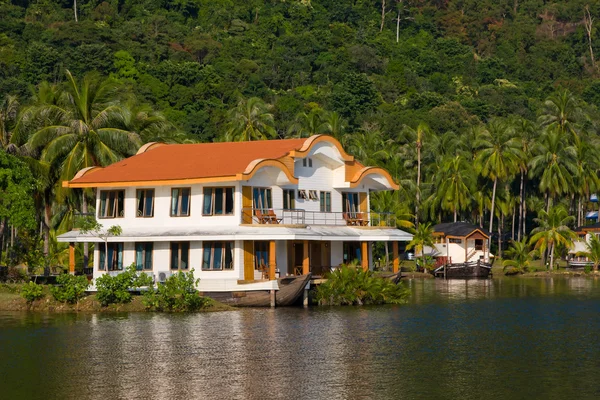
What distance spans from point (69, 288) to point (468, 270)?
41.1 m

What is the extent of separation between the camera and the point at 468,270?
81625 millimetres

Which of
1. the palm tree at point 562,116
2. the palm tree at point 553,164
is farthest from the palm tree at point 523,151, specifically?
the palm tree at point 562,116

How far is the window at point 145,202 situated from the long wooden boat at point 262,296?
19.5 ft

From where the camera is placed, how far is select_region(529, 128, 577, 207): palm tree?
95.1 metres

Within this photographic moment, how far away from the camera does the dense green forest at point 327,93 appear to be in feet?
203

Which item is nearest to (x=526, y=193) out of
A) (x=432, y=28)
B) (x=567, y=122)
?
(x=567, y=122)

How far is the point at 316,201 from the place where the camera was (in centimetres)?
5616

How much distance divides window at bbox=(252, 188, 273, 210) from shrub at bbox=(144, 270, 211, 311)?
5.93 m

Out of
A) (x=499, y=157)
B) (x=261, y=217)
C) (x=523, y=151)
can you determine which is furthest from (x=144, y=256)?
(x=523, y=151)

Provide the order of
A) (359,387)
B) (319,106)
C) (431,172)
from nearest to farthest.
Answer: (359,387) < (431,172) < (319,106)

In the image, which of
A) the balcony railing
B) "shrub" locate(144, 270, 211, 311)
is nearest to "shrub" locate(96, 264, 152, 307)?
"shrub" locate(144, 270, 211, 311)

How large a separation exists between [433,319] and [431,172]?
59828 mm

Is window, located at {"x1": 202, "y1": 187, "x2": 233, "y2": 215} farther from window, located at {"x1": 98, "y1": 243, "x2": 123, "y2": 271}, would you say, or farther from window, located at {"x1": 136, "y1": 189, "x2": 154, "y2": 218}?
window, located at {"x1": 98, "y1": 243, "x2": 123, "y2": 271}

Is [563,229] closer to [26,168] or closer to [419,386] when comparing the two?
[26,168]
